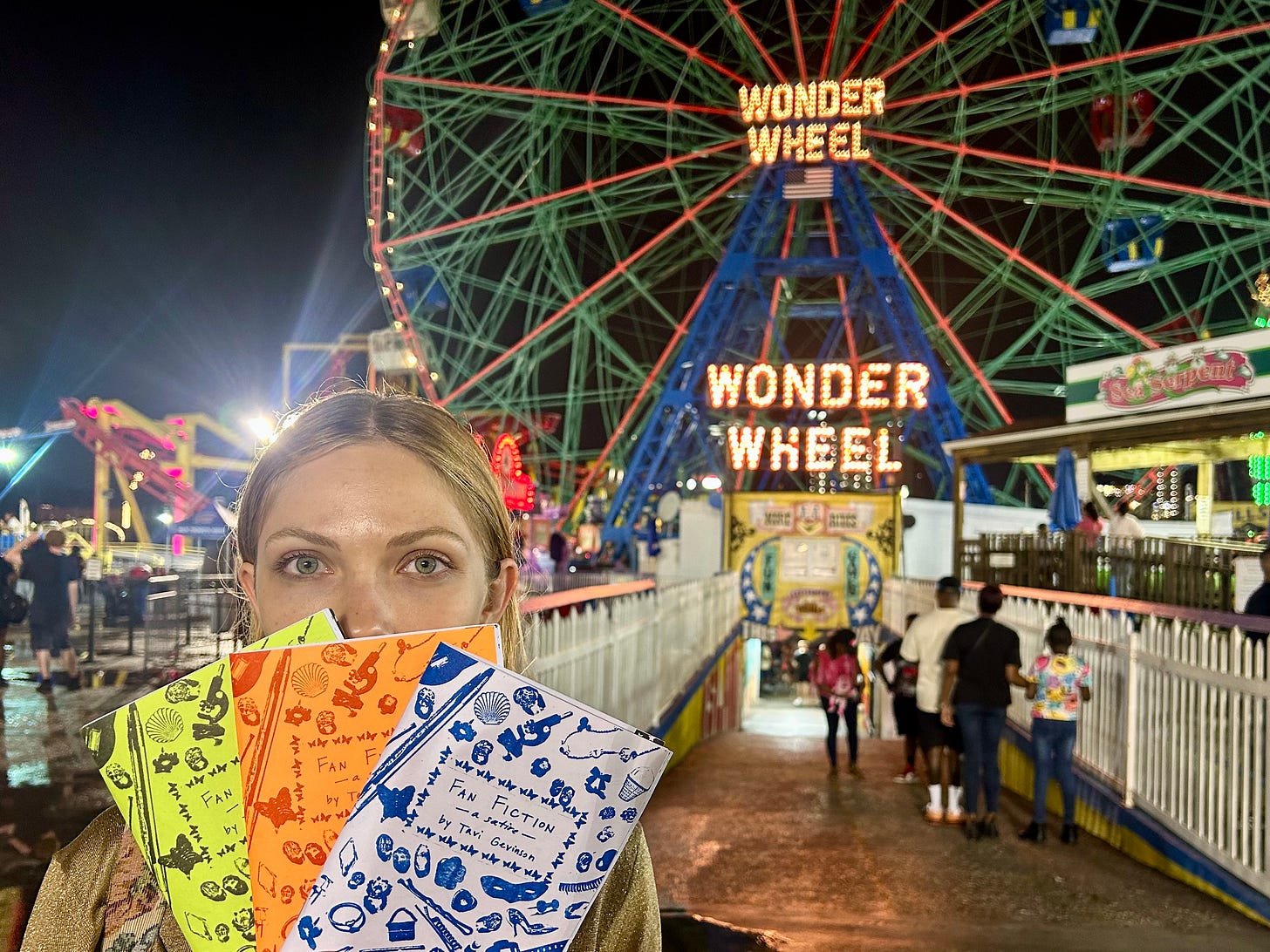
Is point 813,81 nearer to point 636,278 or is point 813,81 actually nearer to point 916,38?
point 916,38

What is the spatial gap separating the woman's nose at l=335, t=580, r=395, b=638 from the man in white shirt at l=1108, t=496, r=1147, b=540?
1213cm

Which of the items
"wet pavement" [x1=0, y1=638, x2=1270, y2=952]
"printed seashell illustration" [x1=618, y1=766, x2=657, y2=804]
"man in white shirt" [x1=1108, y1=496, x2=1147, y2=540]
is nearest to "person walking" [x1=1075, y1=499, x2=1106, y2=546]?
"man in white shirt" [x1=1108, y1=496, x2=1147, y2=540]

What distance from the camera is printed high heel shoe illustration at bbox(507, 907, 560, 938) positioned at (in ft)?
3.51

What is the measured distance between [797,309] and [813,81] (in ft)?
21.0

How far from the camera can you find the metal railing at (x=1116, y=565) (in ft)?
33.1

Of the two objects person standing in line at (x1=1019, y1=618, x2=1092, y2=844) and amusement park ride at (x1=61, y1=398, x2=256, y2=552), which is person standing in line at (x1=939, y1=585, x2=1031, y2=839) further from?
amusement park ride at (x1=61, y1=398, x2=256, y2=552)

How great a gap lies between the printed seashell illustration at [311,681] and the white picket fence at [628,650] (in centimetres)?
268

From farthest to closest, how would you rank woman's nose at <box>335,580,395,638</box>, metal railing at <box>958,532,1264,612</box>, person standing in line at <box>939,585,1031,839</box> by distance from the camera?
metal railing at <box>958,532,1264,612</box> → person standing in line at <box>939,585,1031,839</box> → woman's nose at <box>335,580,395,638</box>

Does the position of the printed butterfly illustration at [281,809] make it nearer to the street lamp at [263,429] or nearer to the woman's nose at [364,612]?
the woman's nose at [364,612]

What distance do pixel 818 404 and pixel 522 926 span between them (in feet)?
67.6

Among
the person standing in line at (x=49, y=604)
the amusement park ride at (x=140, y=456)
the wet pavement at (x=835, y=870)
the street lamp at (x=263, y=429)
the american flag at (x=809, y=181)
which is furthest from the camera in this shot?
the amusement park ride at (x=140, y=456)

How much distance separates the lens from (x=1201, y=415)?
11.6m

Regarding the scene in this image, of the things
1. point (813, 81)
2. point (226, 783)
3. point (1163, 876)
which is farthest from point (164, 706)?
point (813, 81)

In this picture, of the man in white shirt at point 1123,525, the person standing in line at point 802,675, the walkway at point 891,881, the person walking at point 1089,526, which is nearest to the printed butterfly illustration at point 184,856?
the walkway at point 891,881
